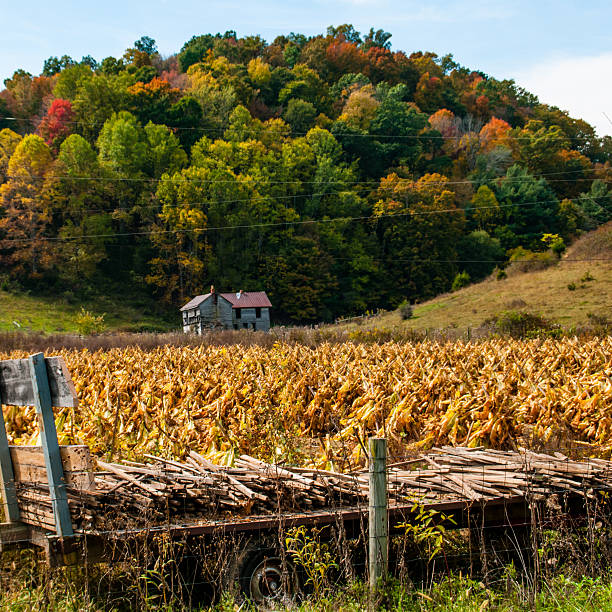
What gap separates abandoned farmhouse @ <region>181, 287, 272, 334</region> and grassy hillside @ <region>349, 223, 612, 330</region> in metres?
10.8

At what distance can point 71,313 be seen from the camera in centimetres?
5522

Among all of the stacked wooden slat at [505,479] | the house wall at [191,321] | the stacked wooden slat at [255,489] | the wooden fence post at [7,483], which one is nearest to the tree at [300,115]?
the house wall at [191,321]

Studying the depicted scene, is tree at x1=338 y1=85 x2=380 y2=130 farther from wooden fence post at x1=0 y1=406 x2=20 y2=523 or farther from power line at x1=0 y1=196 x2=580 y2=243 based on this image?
wooden fence post at x1=0 y1=406 x2=20 y2=523

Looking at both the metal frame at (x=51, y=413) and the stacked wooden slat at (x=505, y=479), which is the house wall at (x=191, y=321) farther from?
the metal frame at (x=51, y=413)

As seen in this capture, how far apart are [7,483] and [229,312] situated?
48.3 meters

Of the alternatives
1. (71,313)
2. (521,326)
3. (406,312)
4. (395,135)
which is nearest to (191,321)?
(71,313)

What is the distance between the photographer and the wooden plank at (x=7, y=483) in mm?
5348

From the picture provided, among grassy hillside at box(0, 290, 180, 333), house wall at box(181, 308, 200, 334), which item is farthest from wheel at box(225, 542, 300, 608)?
house wall at box(181, 308, 200, 334)

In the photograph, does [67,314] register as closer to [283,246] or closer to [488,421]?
[283,246]

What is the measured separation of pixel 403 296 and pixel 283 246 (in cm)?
1320

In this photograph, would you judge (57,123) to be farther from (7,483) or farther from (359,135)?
(7,483)

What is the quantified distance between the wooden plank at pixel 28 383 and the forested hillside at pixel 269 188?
48.1m

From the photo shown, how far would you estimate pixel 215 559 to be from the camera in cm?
531

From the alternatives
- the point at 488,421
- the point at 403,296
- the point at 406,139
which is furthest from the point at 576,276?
the point at 406,139
